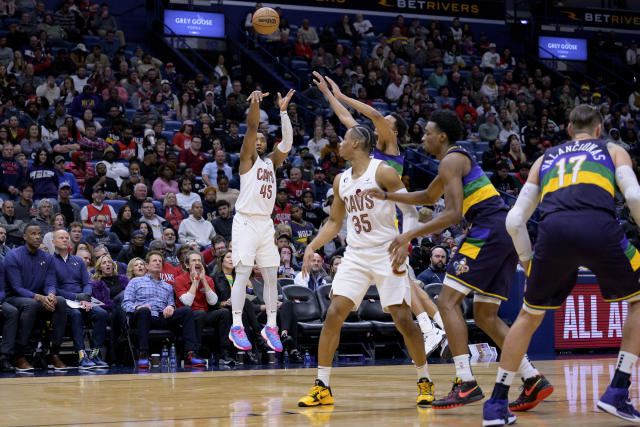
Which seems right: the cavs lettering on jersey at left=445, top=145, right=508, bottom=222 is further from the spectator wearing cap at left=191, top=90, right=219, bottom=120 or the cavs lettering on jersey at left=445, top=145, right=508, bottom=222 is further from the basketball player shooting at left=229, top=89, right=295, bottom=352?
the spectator wearing cap at left=191, top=90, right=219, bottom=120

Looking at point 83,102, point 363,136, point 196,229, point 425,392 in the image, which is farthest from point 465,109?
point 425,392

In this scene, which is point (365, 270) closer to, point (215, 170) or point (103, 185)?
point (103, 185)

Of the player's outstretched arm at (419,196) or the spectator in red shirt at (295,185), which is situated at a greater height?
the spectator in red shirt at (295,185)

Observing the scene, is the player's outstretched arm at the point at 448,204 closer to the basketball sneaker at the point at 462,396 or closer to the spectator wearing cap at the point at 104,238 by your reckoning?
the basketball sneaker at the point at 462,396

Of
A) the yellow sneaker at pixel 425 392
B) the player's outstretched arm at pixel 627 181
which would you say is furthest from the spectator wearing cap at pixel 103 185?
the player's outstretched arm at pixel 627 181

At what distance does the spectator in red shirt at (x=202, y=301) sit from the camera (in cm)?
1061

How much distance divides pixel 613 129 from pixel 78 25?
515 inches

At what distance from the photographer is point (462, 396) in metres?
5.54

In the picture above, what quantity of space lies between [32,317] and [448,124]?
5950 millimetres

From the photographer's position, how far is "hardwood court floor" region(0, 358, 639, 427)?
5.23 metres

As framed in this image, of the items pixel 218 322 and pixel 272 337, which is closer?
pixel 272 337

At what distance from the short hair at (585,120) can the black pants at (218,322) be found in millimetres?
6578

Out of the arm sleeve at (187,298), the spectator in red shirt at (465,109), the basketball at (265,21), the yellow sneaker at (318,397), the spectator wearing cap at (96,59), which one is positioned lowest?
the yellow sneaker at (318,397)

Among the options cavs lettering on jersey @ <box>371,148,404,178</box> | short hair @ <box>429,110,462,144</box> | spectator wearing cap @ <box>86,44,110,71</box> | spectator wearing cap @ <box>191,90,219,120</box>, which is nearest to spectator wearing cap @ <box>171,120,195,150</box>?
spectator wearing cap @ <box>191,90,219,120</box>
